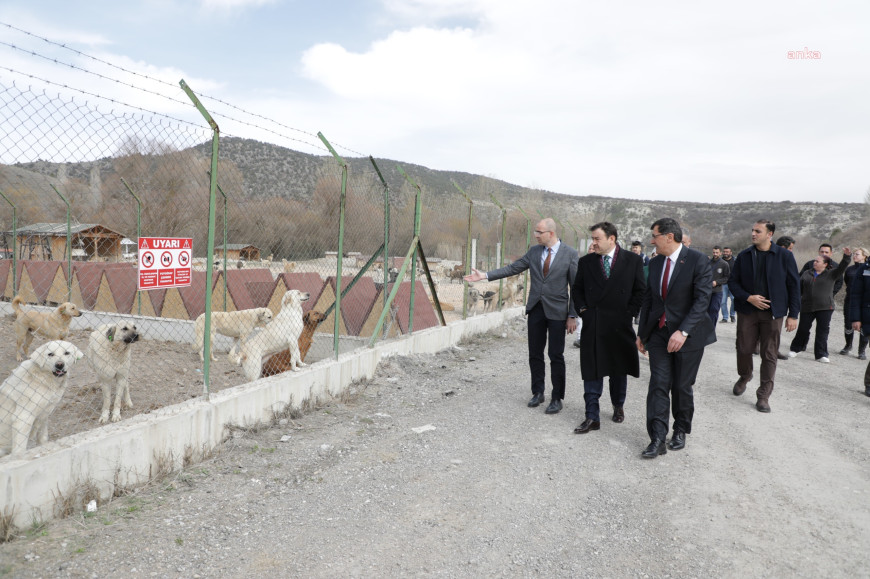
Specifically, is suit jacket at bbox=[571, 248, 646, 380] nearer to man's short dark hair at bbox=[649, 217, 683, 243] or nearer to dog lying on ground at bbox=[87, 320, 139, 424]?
man's short dark hair at bbox=[649, 217, 683, 243]

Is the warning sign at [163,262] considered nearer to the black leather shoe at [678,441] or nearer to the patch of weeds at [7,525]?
the patch of weeds at [7,525]

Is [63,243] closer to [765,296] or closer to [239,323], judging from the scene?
[239,323]

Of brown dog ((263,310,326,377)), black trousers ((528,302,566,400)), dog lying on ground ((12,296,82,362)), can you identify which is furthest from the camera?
dog lying on ground ((12,296,82,362))

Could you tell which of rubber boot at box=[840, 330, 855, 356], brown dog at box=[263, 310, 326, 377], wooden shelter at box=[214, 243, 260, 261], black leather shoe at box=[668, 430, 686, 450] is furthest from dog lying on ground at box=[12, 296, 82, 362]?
rubber boot at box=[840, 330, 855, 356]

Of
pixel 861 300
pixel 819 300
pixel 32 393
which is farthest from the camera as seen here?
pixel 819 300

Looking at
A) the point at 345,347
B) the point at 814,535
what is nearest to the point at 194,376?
the point at 345,347

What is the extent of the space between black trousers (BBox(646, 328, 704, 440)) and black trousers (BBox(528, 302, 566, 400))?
3.18 ft

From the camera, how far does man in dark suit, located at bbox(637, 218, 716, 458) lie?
435cm

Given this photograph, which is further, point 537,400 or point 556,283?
point 537,400

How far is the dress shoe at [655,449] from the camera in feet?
14.3

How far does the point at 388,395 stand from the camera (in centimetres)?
596

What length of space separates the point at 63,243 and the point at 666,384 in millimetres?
10019

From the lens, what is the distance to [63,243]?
976 cm

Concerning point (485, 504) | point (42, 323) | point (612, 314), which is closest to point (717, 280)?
point (612, 314)
